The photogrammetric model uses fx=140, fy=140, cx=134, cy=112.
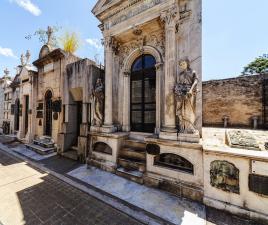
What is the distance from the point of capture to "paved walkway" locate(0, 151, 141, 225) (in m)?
3.12

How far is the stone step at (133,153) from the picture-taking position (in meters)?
5.36

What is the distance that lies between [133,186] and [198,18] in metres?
6.00

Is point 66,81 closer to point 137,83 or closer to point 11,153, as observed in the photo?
point 137,83

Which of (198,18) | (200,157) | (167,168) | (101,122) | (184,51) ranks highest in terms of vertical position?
(198,18)

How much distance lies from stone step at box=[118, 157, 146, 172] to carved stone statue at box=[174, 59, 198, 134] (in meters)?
1.83

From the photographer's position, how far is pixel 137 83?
6492 mm

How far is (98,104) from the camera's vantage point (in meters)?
6.52

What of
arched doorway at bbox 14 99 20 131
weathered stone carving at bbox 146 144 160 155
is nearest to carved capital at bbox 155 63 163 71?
weathered stone carving at bbox 146 144 160 155

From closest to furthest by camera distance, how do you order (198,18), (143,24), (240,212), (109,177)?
1. (240,212)
2. (198,18)
3. (109,177)
4. (143,24)

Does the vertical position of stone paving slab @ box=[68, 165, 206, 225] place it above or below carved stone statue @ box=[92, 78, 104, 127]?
below

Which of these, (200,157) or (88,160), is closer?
(200,157)

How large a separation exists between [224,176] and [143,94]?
4.13 meters

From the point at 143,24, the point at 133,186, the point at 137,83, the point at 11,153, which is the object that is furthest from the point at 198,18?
the point at 11,153

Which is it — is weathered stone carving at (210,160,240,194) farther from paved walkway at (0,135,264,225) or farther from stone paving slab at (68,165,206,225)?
stone paving slab at (68,165,206,225)
